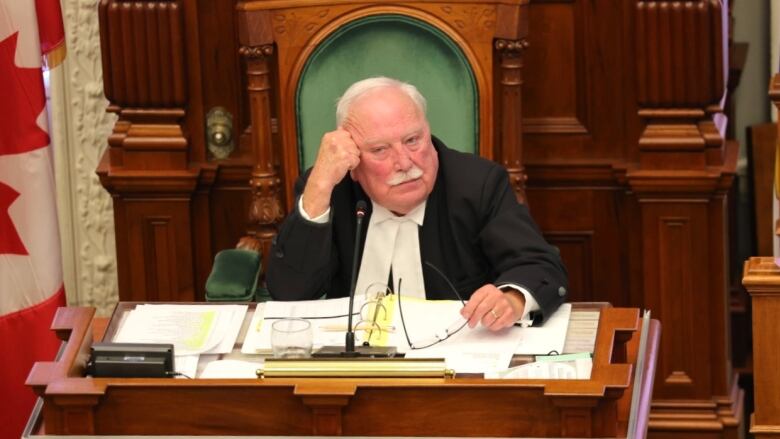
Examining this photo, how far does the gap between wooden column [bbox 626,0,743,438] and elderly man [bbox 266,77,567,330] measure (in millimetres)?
872

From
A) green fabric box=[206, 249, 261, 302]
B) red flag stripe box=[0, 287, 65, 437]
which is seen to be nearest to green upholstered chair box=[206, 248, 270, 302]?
green fabric box=[206, 249, 261, 302]

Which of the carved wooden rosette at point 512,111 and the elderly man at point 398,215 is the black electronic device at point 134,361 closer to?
the elderly man at point 398,215

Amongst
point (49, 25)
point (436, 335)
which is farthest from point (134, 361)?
point (49, 25)

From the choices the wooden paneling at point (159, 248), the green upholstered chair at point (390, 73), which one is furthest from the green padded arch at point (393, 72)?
the wooden paneling at point (159, 248)

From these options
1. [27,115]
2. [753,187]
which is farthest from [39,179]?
[753,187]

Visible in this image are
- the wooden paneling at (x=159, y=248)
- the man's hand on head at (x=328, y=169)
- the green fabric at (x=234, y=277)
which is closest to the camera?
the man's hand on head at (x=328, y=169)

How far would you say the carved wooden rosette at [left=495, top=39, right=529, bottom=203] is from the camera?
4.64 meters

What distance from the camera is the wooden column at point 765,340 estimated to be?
11.6 feet

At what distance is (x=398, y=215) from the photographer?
13.6 ft

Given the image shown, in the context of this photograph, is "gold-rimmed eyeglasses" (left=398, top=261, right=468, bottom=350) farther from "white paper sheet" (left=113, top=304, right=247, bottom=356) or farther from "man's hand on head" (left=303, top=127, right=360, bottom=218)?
"man's hand on head" (left=303, top=127, right=360, bottom=218)

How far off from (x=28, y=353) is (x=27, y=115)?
2.30 feet

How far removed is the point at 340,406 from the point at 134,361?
1.40 ft

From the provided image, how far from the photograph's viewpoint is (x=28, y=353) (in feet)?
15.9

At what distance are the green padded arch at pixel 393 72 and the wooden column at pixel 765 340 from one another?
46.7 inches
